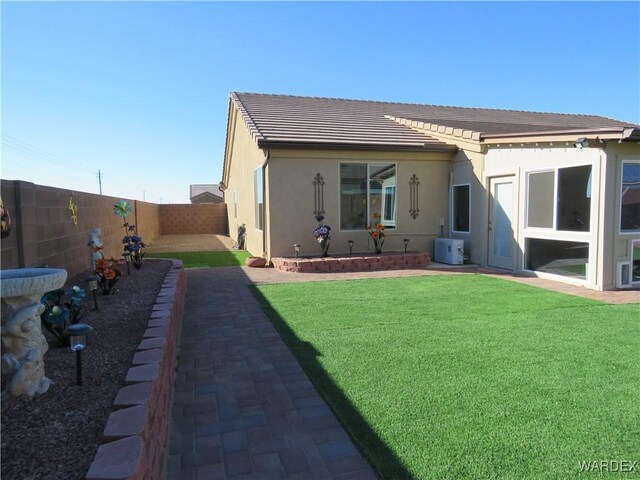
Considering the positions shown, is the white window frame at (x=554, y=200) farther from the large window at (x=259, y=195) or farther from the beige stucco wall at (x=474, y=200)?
the large window at (x=259, y=195)

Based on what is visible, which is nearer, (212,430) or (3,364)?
(3,364)

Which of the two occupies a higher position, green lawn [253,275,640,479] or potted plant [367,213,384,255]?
potted plant [367,213,384,255]

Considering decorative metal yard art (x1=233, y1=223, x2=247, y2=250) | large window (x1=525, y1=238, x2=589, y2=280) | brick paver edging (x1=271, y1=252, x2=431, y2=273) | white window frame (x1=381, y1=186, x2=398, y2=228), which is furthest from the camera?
decorative metal yard art (x1=233, y1=223, x2=247, y2=250)

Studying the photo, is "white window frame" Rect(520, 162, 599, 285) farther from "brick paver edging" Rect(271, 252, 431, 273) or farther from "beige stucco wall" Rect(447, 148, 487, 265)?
"brick paver edging" Rect(271, 252, 431, 273)

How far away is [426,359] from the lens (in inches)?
169

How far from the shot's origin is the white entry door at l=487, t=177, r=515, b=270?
32.1 feet

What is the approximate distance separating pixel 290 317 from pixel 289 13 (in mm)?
6920

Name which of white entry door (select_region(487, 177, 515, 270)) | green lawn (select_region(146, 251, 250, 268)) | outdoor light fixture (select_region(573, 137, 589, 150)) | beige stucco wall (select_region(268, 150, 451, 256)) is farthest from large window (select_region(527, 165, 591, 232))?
green lawn (select_region(146, 251, 250, 268))

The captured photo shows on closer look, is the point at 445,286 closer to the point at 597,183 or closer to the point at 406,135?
the point at 597,183

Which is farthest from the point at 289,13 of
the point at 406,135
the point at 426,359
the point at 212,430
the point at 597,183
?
the point at 212,430

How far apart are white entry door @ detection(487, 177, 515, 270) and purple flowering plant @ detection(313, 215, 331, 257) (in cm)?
416

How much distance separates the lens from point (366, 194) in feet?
37.7

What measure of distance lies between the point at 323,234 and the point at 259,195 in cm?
276

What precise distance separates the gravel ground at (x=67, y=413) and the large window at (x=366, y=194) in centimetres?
785
